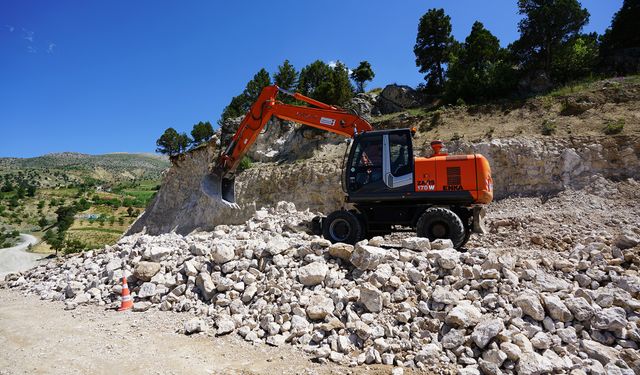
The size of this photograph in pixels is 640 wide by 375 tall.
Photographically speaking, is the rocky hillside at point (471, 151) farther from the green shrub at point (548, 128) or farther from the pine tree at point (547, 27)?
the pine tree at point (547, 27)

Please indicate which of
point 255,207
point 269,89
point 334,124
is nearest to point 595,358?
point 334,124

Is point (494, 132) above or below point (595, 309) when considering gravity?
above

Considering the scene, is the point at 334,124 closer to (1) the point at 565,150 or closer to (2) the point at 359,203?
(2) the point at 359,203

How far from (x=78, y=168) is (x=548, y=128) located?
148267 mm

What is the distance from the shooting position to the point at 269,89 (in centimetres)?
1145

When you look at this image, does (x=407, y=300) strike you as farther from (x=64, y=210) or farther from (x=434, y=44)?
(x=64, y=210)

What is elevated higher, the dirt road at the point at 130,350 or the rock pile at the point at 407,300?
the rock pile at the point at 407,300

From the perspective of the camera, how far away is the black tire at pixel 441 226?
769 centimetres

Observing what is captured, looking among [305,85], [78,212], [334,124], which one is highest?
[305,85]

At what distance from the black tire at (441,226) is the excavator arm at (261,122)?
3317 mm

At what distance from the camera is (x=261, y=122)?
11.5 m

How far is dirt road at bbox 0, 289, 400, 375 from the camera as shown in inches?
177

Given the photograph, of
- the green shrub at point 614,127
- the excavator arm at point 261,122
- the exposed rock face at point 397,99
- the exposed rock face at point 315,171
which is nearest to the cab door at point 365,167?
the excavator arm at point 261,122

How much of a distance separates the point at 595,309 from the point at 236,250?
18.2 feet
